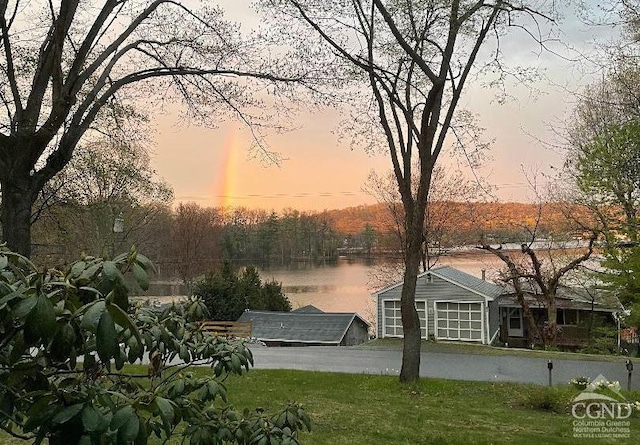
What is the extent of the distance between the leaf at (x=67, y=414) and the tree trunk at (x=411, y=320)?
8.11 meters

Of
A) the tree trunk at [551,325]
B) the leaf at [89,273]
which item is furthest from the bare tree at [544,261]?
the leaf at [89,273]

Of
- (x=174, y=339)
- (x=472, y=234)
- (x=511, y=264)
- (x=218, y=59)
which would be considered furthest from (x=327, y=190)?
(x=174, y=339)

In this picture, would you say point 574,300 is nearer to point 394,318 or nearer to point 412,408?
point 394,318

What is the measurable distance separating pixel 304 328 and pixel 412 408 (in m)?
14.9

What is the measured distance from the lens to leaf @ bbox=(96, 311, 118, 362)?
1.05m

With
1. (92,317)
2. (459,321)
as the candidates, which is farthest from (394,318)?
(92,317)

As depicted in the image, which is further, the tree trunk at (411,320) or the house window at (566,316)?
the house window at (566,316)

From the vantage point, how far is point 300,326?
21719 millimetres

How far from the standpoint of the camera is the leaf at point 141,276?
1.36m

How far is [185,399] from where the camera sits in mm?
1990

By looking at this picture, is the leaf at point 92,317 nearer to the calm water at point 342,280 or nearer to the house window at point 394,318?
the house window at point 394,318

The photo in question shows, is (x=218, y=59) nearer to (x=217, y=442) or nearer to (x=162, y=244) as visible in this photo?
(x=217, y=442)

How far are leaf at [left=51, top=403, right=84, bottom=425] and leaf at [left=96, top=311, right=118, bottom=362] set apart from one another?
214mm

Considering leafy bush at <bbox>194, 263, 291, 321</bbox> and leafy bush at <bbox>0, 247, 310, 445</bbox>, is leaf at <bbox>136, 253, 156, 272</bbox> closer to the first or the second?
leafy bush at <bbox>0, 247, 310, 445</bbox>
